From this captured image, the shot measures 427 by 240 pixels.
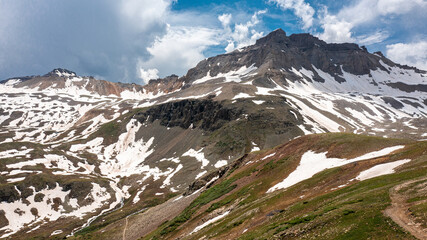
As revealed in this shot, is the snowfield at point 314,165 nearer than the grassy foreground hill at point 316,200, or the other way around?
the grassy foreground hill at point 316,200

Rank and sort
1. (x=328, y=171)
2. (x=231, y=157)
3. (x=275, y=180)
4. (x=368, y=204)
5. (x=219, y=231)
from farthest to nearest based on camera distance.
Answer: (x=231, y=157) → (x=275, y=180) → (x=328, y=171) → (x=219, y=231) → (x=368, y=204)

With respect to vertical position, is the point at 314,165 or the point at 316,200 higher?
the point at 316,200

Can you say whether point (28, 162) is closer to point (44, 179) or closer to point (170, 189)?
point (44, 179)

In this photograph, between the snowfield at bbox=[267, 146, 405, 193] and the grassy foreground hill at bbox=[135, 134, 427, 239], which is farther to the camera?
the snowfield at bbox=[267, 146, 405, 193]

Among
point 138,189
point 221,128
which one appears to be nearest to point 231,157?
point 221,128

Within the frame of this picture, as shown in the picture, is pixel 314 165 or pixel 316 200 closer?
pixel 316 200

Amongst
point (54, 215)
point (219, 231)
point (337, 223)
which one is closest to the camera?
point (337, 223)

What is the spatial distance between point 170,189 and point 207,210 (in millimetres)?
93121

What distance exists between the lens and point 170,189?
134 m

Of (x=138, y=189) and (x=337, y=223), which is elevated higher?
(x=337, y=223)

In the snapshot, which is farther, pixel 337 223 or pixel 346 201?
pixel 346 201

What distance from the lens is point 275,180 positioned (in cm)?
4425

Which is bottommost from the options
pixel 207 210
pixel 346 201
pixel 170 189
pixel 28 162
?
pixel 170 189

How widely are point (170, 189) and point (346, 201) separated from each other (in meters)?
120
